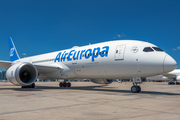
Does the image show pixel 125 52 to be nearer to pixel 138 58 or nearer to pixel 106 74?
pixel 138 58

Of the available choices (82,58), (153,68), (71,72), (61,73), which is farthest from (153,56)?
(61,73)

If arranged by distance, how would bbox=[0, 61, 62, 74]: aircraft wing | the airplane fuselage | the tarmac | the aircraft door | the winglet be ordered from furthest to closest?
the winglet → bbox=[0, 61, 62, 74]: aircraft wing → the aircraft door → the airplane fuselage → the tarmac

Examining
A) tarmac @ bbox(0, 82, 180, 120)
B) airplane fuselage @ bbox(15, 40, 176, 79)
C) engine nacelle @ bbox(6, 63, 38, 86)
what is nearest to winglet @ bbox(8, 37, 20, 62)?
engine nacelle @ bbox(6, 63, 38, 86)

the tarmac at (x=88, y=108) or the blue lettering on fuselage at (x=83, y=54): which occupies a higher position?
the blue lettering on fuselage at (x=83, y=54)

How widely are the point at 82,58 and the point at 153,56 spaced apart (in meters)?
5.76

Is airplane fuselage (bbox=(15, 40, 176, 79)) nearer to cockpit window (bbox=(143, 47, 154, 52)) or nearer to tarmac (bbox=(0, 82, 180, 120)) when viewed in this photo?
cockpit window (bbox=(143, 47, 154, 52))

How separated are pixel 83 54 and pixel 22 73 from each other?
217 inches

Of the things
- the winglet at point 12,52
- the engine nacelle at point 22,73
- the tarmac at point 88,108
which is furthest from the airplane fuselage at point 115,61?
the winglet at point 12,52

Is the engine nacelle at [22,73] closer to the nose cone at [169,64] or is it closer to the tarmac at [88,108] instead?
the tarmac at [88,108]

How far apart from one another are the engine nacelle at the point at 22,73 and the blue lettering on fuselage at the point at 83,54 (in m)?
3.15

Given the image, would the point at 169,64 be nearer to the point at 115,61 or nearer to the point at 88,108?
the point at 115,61

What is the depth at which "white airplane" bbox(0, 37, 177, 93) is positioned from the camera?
10883mm

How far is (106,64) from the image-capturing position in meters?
12.7

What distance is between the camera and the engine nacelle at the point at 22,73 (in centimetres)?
1316
